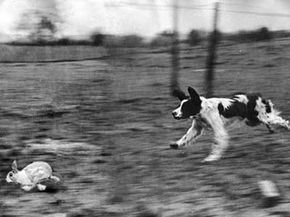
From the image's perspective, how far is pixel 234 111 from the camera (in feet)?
26.6

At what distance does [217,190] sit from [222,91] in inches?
95.4

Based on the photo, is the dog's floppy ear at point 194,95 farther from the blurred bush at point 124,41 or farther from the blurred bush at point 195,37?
the blurred bush at point 124,41

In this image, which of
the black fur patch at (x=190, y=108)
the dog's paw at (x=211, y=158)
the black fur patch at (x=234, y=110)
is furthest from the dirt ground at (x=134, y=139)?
the black fur patch at (x=190, y=108)

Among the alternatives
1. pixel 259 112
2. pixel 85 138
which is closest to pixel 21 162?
pixel 85 138

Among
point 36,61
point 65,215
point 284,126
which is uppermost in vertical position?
point 36,61

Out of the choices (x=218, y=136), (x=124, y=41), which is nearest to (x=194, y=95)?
(x=218, y=136)

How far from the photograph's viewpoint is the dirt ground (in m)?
7.14

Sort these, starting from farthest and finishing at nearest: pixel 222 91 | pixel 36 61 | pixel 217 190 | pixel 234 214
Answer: pixel 36 61 < pixel 222 91 < pixel 217 190 < pixel 234 214

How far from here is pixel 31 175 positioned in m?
7.55

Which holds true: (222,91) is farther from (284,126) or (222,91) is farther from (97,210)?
(97,210)

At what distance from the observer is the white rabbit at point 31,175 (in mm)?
7527

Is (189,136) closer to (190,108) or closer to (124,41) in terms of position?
(190,108)

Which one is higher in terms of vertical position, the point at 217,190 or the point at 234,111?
the point at 234,111

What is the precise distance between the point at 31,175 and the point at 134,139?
148 centimetres
